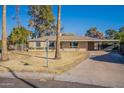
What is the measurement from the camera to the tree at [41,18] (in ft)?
193

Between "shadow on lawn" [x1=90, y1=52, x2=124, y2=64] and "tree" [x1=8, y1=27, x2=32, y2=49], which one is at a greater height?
"tree" [x1=8, y1=27, x2=32, y2=49]

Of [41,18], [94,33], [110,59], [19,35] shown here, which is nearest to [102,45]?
[41,18]

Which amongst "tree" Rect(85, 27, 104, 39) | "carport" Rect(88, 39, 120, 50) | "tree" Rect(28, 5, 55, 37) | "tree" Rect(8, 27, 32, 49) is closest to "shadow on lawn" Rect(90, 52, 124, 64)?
"carport" Rect(88, 39, 120, 50)

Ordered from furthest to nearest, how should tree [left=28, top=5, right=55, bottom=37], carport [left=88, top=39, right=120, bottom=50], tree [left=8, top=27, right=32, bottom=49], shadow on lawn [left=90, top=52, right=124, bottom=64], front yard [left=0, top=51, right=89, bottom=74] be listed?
1. tree [left=28, top=5, right=55, bottom=37]
2. tree [left=8, top=27, right=32, bottom=49]
3. carport [left=88, top=39, right=120, bottom=50]
4. shadow on lawn [left=90, top=52, right=124, bottom=64]
5. front yard [left=0, top=51, right=89, bottom=74]

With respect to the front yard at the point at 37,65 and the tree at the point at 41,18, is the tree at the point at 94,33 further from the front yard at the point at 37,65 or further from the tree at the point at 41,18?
the front yard at the point at 37,65

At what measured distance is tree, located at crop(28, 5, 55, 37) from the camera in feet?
193

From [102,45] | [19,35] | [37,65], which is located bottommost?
[37,65]

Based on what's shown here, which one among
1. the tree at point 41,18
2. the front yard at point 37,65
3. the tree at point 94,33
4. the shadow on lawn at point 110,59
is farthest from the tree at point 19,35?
the tree at point 94,33

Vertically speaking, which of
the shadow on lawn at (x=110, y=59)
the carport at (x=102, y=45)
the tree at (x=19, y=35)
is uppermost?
the tree at (x=19, y=35)

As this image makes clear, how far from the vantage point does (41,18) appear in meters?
60.2

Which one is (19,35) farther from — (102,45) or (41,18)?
(102,45)

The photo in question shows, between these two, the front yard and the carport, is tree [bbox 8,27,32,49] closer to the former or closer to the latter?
the carport

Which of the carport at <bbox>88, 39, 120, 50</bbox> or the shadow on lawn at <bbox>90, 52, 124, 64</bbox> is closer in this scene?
the shadow on lawn at <bbox>90, 52, 124, 64</bbox>
